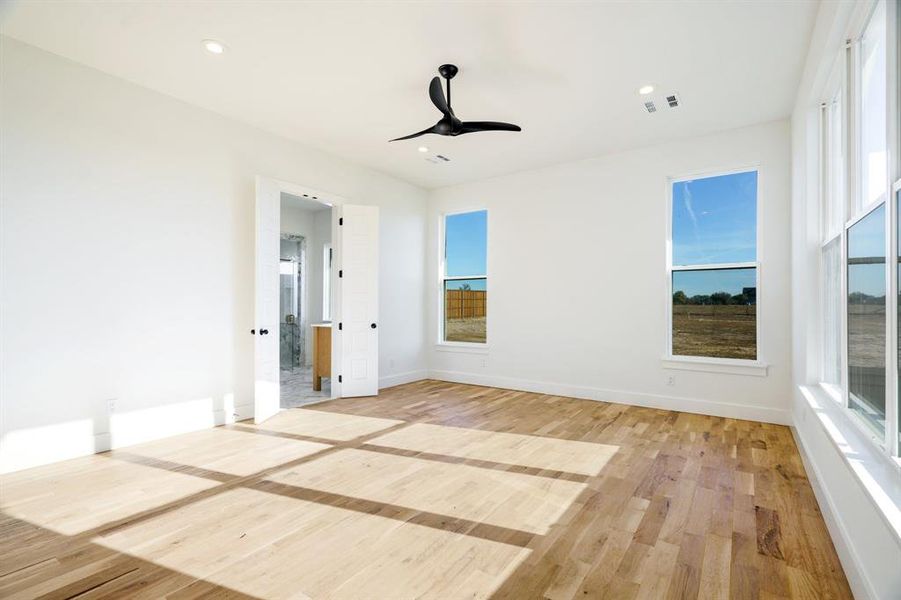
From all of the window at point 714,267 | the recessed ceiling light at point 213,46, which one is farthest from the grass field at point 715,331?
the recessed ceiling light at point 213,46

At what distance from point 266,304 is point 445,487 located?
9.17 feet

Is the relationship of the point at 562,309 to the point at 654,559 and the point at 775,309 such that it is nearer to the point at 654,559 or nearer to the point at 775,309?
the point at 775,309

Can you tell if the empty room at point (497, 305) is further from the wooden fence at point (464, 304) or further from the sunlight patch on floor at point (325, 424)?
the wooden fence at point (464, 304)

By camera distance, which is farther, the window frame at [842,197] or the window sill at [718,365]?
the window sill at [718,365]

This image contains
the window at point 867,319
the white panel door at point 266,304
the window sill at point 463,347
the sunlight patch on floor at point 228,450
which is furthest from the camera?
the window sill at point 463,347

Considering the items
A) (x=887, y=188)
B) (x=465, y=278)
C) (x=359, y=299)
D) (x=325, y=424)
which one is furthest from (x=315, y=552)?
(x=465, y=278)

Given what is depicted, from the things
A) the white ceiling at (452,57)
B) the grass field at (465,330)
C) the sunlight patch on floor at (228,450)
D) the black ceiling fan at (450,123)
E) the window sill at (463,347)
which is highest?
the white ceiling at (452,57)

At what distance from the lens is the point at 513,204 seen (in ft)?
20.2

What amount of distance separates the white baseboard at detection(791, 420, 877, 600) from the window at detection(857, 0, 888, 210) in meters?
1.51

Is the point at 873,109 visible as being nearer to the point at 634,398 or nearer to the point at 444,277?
the point at 634,398

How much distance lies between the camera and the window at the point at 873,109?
1846mm

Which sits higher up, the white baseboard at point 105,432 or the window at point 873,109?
the window at point 873,109

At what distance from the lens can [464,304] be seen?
6.83m

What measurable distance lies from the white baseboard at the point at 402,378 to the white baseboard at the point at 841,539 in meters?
4.70
